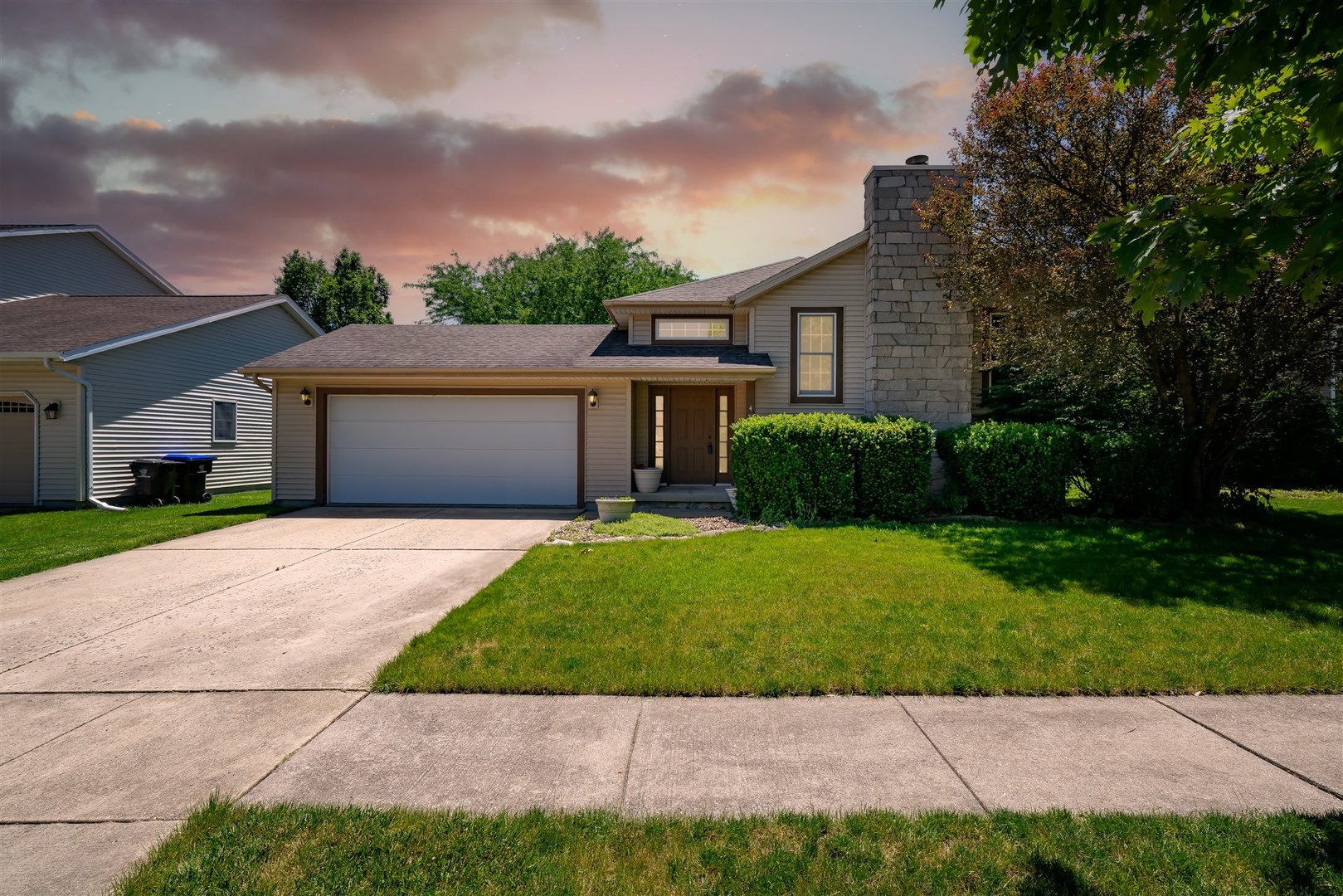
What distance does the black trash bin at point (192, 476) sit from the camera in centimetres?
1314

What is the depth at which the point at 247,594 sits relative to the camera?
577 cm

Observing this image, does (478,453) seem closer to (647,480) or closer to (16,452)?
(647,480)

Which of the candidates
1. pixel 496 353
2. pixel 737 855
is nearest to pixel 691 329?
pixel 496 353

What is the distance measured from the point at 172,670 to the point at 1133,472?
40.0 ft

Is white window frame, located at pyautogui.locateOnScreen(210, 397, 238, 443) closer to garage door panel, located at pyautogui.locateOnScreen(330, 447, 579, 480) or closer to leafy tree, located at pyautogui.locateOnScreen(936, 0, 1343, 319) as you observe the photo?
garage door panel, located at pyautogui.locateOnScreen(330, 447, 579, 480)

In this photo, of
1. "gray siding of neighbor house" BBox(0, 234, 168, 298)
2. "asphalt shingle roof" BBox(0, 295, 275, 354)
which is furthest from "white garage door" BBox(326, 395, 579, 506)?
"gray siding of neighbor house" BBox(0, 234, 168, 298)

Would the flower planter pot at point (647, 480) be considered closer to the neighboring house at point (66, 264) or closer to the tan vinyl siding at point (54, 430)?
the tan vinyl siding at point (54, 430)

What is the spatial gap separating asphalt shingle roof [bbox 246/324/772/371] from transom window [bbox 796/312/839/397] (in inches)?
33.3

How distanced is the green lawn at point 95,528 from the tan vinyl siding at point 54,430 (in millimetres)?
564

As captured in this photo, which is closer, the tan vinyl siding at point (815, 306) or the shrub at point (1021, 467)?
the shrub at point (1021, 467)

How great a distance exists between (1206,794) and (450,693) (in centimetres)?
Answer: 388

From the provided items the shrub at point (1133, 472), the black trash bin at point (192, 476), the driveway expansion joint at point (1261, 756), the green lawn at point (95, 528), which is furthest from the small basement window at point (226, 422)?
the shrub at point (1133, 472)

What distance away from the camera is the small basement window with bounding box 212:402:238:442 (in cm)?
1538

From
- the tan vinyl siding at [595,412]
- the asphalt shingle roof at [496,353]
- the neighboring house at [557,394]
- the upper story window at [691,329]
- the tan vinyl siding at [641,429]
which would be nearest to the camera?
the neighboring house at [557,394]
